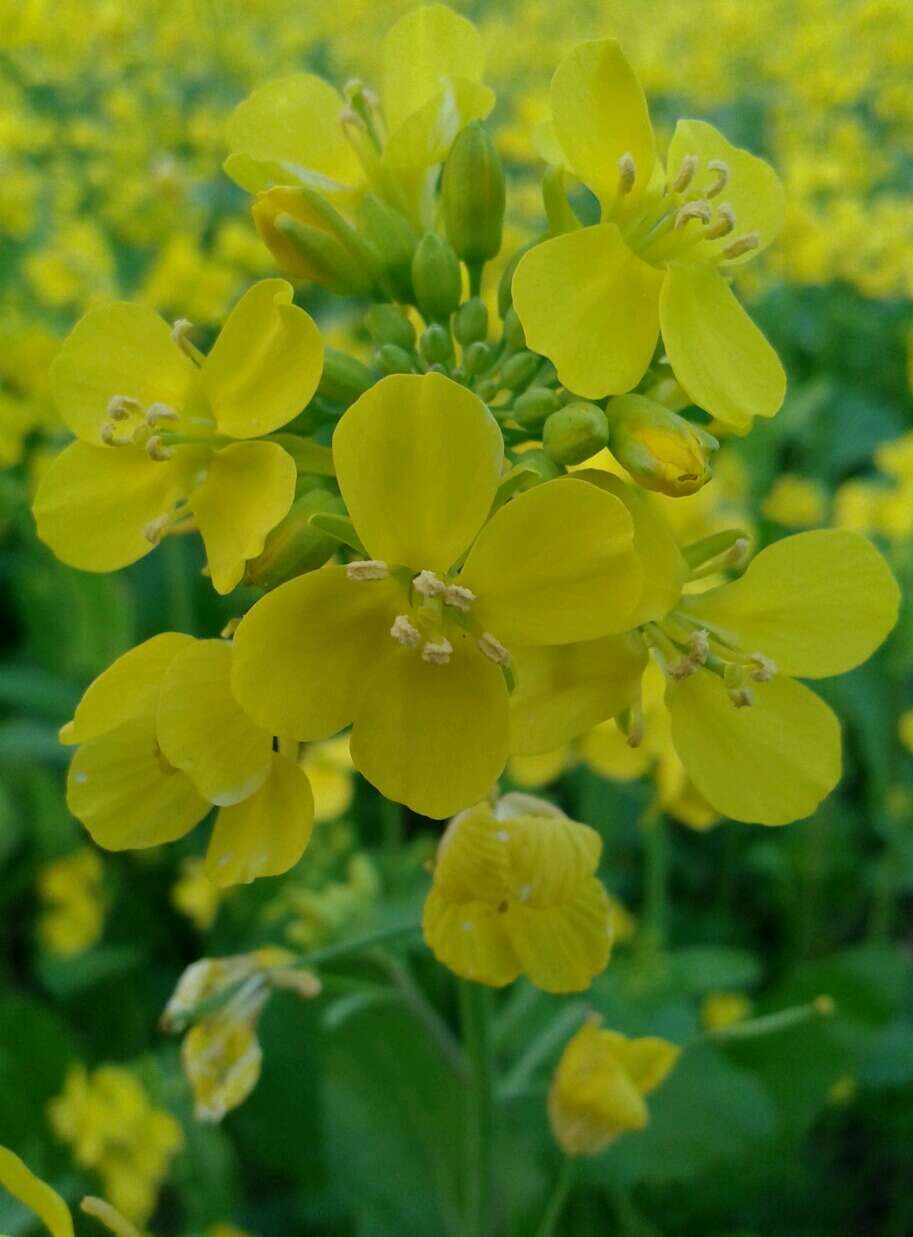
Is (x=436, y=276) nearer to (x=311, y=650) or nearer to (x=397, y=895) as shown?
(x=311, y=650)

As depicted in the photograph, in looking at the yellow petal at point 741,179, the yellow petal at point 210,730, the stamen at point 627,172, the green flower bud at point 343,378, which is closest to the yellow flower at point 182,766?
the yellow petal at point 210,730

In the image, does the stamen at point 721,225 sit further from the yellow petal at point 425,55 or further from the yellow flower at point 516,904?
the yellow flower at point 516,904

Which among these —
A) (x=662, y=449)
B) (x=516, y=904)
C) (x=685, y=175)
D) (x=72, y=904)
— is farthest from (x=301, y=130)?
(x=72, y=904)

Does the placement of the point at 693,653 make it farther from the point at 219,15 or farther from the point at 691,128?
the point at 219,15

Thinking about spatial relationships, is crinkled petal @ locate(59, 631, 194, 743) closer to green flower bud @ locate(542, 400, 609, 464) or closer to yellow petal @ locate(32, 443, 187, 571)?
yellow petal @ locate(32, 443, 187, 571)

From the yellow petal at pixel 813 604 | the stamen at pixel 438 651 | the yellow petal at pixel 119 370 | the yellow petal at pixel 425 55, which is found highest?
the yellow petal at pixel 425 55

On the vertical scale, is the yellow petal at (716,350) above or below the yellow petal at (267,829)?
above
